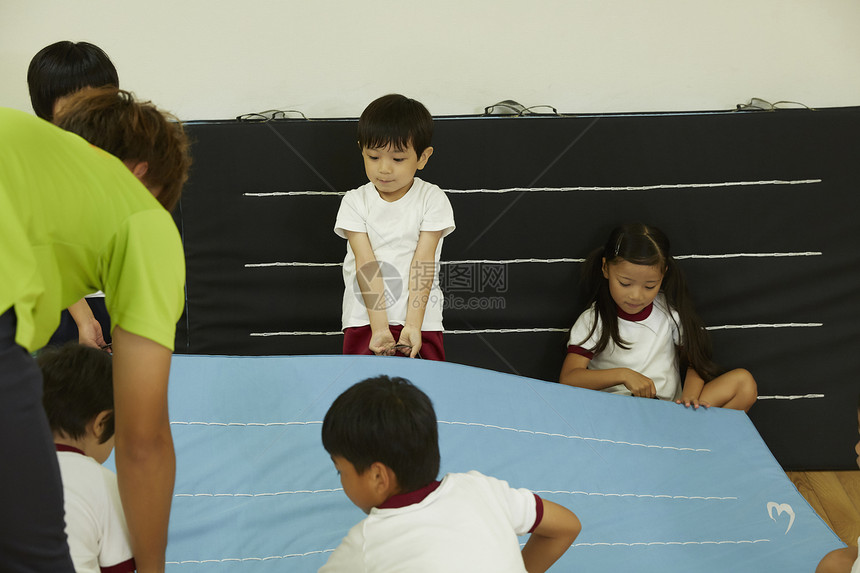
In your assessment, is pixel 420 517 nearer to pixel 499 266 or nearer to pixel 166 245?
pixel 166 245

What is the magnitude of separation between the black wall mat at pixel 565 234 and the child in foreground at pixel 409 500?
3.81 feet

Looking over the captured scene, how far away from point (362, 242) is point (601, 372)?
29.0 inches

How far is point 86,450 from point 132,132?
494 mm

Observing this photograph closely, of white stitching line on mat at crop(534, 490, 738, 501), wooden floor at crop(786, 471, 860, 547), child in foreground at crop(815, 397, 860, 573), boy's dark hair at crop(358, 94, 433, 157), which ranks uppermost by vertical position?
boy's dark hair at crop(358, 94, 433, 157)

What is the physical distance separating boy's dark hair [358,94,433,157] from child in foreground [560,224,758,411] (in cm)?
62

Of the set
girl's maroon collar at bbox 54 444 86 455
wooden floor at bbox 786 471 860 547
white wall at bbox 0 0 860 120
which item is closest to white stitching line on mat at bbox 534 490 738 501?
wooden floor at bbox 786 471 860 547

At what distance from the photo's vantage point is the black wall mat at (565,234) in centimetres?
220

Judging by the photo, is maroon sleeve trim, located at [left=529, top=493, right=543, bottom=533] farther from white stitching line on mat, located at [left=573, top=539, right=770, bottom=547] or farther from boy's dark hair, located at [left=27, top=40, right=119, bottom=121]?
boy's dark hair, located at [left=27, top=40, right=119, bottom=121]

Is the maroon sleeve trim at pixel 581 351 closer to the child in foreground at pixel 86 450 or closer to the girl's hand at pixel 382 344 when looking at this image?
the girl's hand at pixel 382 344

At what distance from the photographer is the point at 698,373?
2.23m

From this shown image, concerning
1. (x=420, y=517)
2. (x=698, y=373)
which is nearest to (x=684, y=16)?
(x=698, y=373)

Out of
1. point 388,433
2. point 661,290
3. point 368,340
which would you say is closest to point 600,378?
point 661,290

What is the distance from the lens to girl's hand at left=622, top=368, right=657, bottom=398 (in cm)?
212

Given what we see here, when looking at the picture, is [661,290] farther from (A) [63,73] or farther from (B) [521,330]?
(A) [63,73]
